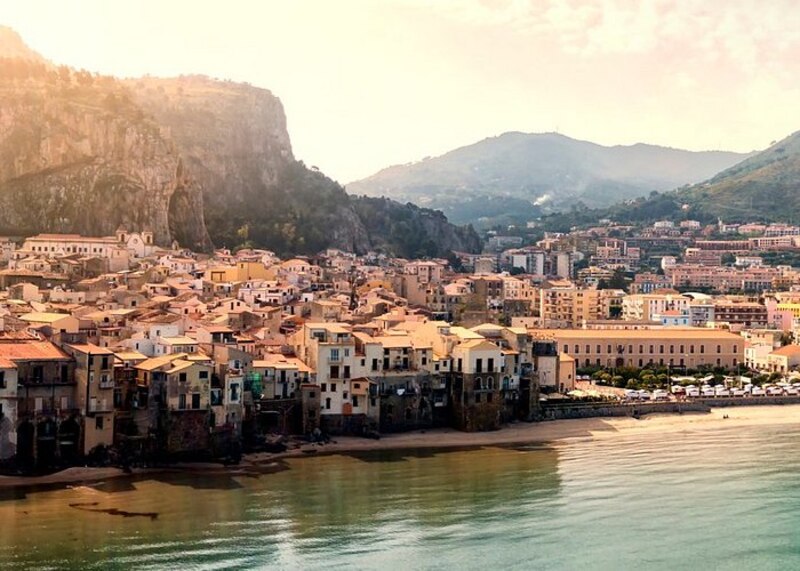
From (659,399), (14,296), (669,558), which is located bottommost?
(669,558)

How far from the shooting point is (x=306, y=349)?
50000mm

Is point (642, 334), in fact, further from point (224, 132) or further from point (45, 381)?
point (224, 132)

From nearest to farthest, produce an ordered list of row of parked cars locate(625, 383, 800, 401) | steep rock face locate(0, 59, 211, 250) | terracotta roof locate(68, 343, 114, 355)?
terracotta roof locate(68, 343, 114, 355) < row of parked cars locate(625, 383, 800, 401) < steep rock face locate(0, 59, 211, 250)

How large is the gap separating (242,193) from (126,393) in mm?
83830

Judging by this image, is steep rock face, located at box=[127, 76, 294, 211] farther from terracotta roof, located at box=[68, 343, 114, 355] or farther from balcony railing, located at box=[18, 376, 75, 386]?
balcony railing, located at box=[18, 376, 75, 386]

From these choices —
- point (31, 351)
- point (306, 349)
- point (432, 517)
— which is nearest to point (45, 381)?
point (31, 351)

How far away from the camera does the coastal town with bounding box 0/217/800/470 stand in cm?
4144

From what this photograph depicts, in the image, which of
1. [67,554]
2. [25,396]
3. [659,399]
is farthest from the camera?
[659,399]

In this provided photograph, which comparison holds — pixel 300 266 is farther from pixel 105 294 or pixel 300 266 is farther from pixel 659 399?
pixel 659 399

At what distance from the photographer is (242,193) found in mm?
124625

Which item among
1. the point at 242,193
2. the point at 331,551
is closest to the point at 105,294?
the point at 331,551

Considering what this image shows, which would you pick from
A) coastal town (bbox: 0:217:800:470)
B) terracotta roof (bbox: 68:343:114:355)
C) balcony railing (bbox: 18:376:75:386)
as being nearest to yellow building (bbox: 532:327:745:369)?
coastal town (bbox: 0:217:800:470)

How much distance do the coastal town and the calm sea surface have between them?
9.86 feet

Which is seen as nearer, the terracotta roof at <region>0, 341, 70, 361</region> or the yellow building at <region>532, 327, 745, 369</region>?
the terracotta roof at <region>0, 341, 70, 361</region>
